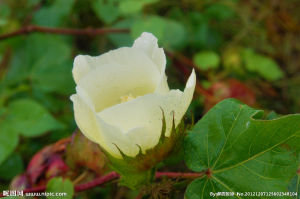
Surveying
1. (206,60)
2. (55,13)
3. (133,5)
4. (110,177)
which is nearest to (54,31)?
(55,13)

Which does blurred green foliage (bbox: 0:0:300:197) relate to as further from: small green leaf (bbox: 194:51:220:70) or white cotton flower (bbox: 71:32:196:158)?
white cotton flower (bbox: 71:32:196:158)

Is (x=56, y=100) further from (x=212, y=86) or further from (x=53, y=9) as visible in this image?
(x=212, y=86)

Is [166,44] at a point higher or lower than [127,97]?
lower

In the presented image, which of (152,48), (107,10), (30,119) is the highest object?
(152,48)

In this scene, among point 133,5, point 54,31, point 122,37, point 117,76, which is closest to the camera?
point 117,76

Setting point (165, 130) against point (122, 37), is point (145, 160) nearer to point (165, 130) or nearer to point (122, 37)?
point (165, 130)

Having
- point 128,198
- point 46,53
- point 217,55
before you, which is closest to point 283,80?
point 217,55

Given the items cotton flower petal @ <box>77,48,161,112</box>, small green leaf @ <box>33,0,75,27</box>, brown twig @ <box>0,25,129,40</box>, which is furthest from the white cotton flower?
small green leaf @ <box>33,0,75,27</box>
